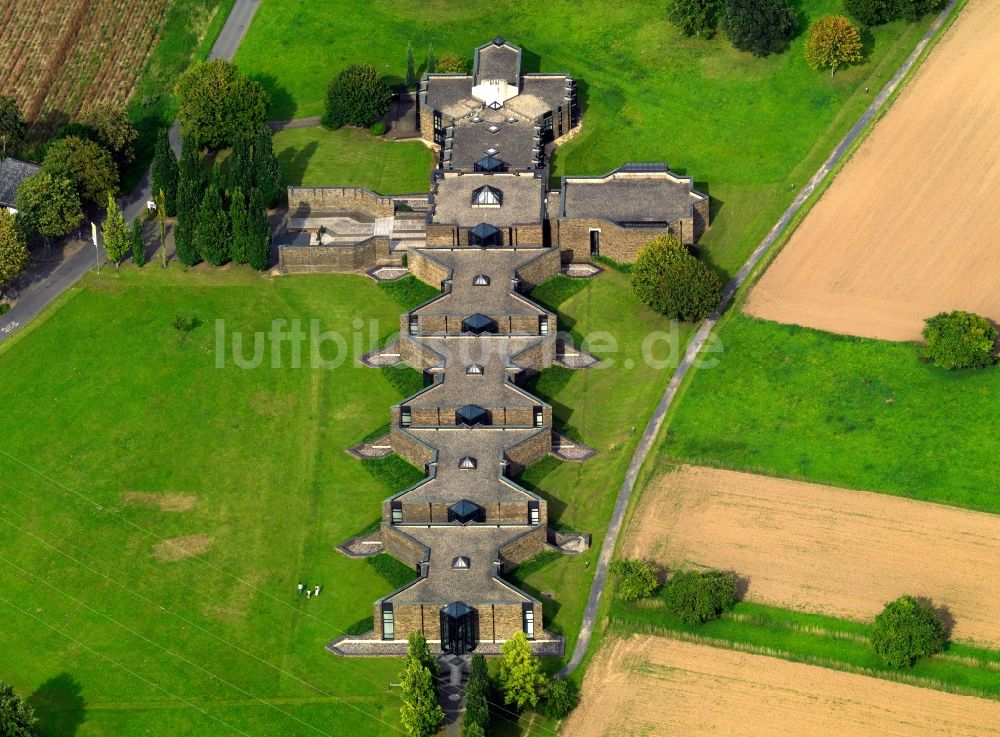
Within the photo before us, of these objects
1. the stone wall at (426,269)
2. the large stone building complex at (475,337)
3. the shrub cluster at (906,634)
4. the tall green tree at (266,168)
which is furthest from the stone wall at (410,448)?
the shrub cluster at (906,634)

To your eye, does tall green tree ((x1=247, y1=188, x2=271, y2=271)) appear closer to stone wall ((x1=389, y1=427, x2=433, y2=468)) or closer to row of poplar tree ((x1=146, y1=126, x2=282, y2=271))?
row of poplar tree ((x1=146, y1=126, x2=282, y2=271))

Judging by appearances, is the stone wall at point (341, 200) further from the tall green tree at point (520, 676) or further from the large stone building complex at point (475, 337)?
the tall green tree at point (520, 676)

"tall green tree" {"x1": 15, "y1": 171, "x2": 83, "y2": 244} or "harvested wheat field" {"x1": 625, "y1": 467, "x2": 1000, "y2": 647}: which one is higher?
"tall green tree" {"x1": 15, "y1": 171, "x2": 83, "y2": 244}

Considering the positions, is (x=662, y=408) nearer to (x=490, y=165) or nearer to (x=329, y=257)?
(x=490, y=165)

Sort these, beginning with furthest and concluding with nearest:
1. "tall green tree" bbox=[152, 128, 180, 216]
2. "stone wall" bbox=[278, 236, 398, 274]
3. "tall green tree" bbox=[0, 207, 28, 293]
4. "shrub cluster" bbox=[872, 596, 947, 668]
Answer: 1. "tall green tree" bbox=[152, 128, 180, 216]
2. "stone wall" bbox=[278, 236, 398, 274]
3. "tall green tree" bbox=[0, 207, 28, 293]
4. "shrub cluster" bbox=[872, 596, 947, 668]

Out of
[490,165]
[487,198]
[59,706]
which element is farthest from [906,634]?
[490,165]

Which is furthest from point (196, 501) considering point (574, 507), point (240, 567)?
point (574, 507)

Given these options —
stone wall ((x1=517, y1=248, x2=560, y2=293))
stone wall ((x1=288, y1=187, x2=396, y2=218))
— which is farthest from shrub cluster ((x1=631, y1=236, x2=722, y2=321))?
stone wall ((x1=288, y1=187, x2=396, y2=218))
